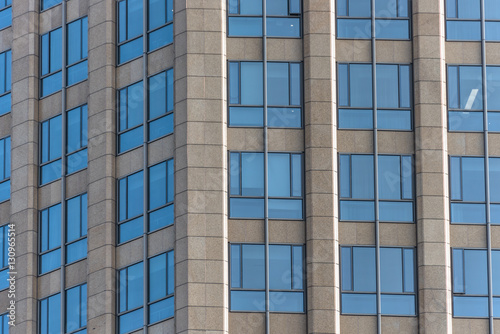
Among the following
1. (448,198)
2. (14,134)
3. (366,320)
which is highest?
(14,134)

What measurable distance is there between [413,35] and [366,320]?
1167 centimetres

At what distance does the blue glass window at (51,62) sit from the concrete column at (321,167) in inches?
454

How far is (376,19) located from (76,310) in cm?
1679

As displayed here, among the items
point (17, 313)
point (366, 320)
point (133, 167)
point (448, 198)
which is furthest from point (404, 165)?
point (17, 313)

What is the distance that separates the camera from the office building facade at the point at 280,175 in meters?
63.7

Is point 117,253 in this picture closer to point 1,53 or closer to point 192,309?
point 192,309

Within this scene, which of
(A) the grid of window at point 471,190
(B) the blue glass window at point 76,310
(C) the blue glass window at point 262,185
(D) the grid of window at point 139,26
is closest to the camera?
(C) the blue glass window at point 262,185

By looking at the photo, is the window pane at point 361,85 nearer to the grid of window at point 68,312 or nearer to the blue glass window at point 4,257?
the grid of window at point 68,312

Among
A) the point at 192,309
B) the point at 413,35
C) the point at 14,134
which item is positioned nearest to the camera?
the point at 192,309

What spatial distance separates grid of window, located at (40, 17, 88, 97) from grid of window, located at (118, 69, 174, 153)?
9.75 ft

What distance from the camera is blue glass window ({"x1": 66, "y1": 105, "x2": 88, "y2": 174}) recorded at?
226 ft

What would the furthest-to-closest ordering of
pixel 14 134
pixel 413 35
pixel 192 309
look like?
pixel 14 134
pixel 413 35
pixel 192 309

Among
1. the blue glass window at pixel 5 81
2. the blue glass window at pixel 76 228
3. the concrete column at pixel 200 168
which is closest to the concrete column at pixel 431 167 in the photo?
the concrete column at pixel 200 168

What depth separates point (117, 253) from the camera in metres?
66.6
